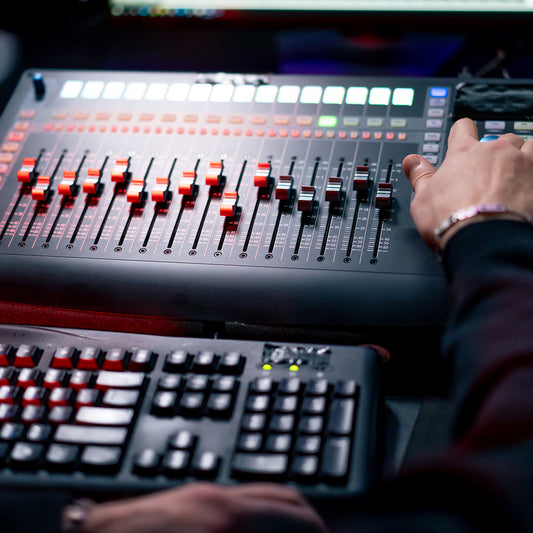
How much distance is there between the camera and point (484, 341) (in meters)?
0.56

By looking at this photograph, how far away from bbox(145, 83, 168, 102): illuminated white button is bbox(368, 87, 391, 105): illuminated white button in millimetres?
315

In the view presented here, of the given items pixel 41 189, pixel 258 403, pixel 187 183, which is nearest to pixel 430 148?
pixel 187 183

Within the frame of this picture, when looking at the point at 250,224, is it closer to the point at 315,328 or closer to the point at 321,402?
the point at 315,328

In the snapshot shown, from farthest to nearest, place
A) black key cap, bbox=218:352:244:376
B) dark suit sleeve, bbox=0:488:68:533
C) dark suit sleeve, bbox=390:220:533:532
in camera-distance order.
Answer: black key cap, bbox=218:352:244:376 → dark suit sleeve, bbox=0:488:68:533 → dark suit sleeve, bbox=390:220:533:532

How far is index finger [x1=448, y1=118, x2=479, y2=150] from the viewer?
0.84 meters

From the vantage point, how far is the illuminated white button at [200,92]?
3.38 feet

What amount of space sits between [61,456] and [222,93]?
591 mm

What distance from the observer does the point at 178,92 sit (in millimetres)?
1043

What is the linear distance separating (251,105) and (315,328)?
0.38 metres

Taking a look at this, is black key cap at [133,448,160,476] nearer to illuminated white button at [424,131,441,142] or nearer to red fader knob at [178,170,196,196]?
red fader knob at [178,170,196,196]

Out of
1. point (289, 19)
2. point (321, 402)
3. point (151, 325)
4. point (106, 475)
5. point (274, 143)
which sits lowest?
point (106, 475)

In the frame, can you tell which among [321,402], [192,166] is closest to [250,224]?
[192,166]

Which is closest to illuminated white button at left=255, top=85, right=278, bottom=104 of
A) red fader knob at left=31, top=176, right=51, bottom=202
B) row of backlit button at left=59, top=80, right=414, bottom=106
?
row of backlit button at left=59, top=80, right=414, bottom=106

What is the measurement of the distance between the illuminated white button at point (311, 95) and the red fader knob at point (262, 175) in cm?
14
